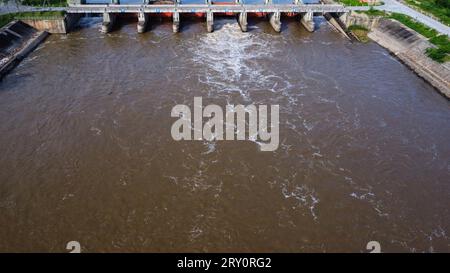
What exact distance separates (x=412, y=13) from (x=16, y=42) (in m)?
54.7

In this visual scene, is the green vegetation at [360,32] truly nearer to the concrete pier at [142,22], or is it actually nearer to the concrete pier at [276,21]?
the concrete pier at [276,21]

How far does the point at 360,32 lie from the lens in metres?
Result: 55.0

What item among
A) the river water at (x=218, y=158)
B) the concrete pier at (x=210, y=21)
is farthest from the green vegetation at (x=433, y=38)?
the concrete pier at (x=210, y=21)

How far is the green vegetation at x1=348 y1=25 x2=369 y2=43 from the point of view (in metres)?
53.4

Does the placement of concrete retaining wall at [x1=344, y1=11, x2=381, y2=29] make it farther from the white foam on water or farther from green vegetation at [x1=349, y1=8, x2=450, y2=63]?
the white foam on water

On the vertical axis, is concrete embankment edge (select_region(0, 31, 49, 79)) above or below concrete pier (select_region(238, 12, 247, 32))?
below

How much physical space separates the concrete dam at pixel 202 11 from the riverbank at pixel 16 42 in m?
6.44

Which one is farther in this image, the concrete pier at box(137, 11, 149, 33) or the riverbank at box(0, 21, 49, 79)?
the concrete pier at box(137, 11, 149, 33)

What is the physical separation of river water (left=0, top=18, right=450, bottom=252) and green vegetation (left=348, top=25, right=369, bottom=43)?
21.2ft

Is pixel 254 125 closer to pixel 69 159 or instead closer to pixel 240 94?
pixel 240 94

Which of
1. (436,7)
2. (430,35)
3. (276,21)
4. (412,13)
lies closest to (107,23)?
(276,21)

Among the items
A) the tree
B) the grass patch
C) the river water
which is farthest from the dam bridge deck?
the tree

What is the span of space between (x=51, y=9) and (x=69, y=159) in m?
33.2

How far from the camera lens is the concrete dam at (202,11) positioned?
177 ft
